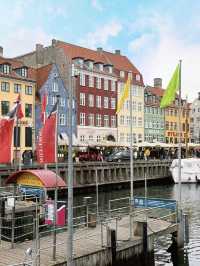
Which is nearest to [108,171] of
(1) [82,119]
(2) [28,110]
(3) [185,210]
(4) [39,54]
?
(2) [28,110]

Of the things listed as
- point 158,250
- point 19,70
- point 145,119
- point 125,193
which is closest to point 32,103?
point 19,70

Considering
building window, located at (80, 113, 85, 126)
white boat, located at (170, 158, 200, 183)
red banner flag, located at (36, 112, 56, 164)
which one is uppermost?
building window, located at (80, 113, 85, 126)

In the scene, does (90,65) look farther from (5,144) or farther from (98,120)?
(5,144)

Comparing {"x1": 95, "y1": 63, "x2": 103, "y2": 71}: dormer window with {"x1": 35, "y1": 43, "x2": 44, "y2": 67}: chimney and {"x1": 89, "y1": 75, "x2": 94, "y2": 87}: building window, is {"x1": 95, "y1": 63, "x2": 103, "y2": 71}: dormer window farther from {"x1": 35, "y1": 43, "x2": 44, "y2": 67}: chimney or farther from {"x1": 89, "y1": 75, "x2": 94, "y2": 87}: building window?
{"x1": 35, "y1": 43, "x2": 44, "y2": 67}: chimney

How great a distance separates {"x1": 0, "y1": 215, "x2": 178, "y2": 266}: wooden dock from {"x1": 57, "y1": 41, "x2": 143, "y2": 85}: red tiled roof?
58.4 m

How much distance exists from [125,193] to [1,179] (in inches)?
547

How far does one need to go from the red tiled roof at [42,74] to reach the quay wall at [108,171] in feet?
62.5

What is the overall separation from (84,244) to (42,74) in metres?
58.2

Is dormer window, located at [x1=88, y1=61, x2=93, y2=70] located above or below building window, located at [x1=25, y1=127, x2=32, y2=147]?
above

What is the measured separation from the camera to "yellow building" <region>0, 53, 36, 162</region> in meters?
67.6

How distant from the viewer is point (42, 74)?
75.2m

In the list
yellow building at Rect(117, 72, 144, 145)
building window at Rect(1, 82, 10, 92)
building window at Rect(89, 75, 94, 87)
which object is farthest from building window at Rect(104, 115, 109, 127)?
building window at Rect(1, 82, 10, 92)

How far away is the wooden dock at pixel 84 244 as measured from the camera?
1693 centimetres

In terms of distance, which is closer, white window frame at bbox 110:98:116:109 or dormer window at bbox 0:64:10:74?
dormer window at bbox 0:64:10:74
